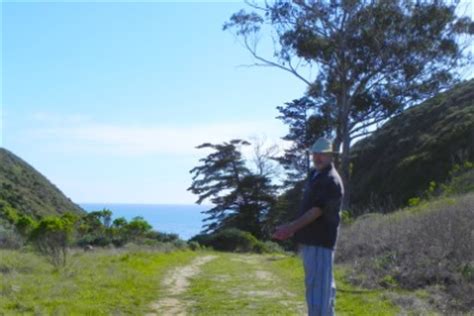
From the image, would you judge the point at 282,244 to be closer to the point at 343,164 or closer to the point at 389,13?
the point at 343,164

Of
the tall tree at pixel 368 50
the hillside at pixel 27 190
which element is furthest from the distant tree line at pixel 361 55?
the hillside at pixel 27 190

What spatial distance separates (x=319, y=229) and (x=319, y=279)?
1.60 ft

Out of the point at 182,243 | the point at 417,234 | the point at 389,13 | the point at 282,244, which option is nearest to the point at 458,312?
the point at 417,234

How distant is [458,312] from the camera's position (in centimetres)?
830

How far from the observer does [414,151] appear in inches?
1297

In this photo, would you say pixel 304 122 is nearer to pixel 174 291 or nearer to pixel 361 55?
pixel 361 55

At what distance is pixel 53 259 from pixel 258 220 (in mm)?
30740

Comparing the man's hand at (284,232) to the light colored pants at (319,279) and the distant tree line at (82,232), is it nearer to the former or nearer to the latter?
the light colored pants at (319,279)

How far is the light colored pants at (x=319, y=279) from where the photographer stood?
6.47m

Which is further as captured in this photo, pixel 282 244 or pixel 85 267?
pixel 282 244

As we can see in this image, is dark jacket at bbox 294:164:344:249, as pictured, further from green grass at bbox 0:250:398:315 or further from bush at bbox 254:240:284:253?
bush at bbox 254:240:284:253

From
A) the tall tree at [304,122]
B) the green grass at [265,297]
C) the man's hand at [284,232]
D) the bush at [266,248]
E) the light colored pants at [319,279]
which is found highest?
the tall tree at [304,122]

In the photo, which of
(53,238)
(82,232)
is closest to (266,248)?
(82,232)

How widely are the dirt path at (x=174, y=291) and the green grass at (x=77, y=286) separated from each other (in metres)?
0.17
